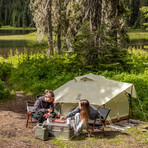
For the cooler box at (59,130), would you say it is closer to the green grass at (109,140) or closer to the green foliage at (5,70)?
the green grass at (109,140)

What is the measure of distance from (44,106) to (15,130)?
1019 millimetres

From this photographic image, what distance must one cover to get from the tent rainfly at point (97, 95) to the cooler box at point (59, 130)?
1465 millimetres

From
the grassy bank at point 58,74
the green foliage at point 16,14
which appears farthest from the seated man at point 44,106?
the green foliage at point 16,14

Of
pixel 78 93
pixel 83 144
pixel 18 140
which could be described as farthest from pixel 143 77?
pixel 18 140

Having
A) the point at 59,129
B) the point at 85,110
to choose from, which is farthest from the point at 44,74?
the point at 59,129

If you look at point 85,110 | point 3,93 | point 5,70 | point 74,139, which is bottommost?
point 5,70

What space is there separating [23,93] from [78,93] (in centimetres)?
453

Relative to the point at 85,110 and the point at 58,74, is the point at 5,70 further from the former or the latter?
the point at 85,110

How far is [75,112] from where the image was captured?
281 inches

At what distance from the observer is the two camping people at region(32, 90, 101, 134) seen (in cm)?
679

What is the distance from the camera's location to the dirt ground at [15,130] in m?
5.98

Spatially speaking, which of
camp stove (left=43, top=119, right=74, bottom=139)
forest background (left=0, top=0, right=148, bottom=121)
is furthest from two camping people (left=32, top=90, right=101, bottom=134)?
forest background (left=0, top=0, right=148, bottom=121)

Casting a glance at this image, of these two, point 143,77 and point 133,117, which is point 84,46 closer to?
point 143,77

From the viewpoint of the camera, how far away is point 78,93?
322 inches
